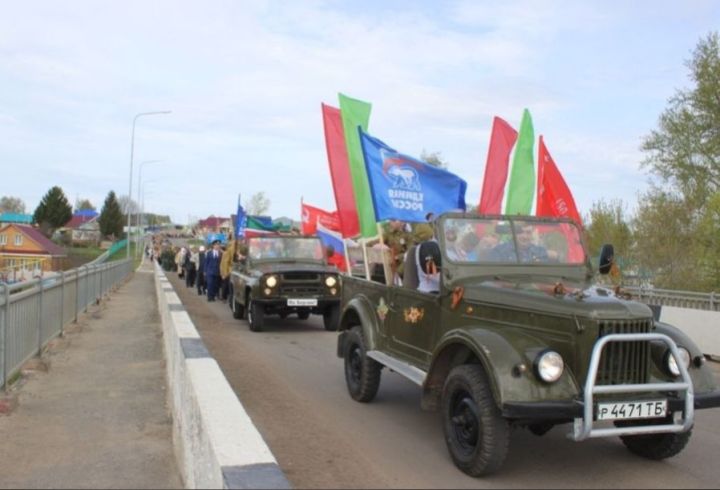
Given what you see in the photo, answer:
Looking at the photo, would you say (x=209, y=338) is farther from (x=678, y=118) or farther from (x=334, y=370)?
(x=678, y=118)

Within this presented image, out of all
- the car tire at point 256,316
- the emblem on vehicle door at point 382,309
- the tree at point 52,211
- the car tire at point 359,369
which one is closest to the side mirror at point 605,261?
the emblem on vehicle door at point 382,309

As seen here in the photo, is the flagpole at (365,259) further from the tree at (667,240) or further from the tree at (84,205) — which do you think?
the tree at (84,205)

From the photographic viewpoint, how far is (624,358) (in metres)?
4.52

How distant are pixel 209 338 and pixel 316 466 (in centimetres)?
718

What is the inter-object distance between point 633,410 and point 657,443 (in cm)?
94

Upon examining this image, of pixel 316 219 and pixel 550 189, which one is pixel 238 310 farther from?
pixel 550 189

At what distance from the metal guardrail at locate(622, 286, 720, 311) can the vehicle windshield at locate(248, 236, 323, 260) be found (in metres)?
6.19

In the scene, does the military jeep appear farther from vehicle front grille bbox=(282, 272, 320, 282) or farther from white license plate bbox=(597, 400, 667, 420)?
white license plate bbox=(597, 400, 667, 420)

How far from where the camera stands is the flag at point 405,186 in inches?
289

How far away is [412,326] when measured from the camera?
6129mm

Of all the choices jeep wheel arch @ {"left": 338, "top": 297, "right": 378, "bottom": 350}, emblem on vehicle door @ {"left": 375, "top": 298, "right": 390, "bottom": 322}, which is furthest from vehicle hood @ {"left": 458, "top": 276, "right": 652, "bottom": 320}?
jeep wheel arch @ {"left": 338, "top": 297, "right": 378, "bottom": 350}

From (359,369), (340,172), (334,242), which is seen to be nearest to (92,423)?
(359,369)

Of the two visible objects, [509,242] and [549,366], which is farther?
[509,242]

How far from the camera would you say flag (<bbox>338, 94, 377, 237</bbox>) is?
8211 millimetres
